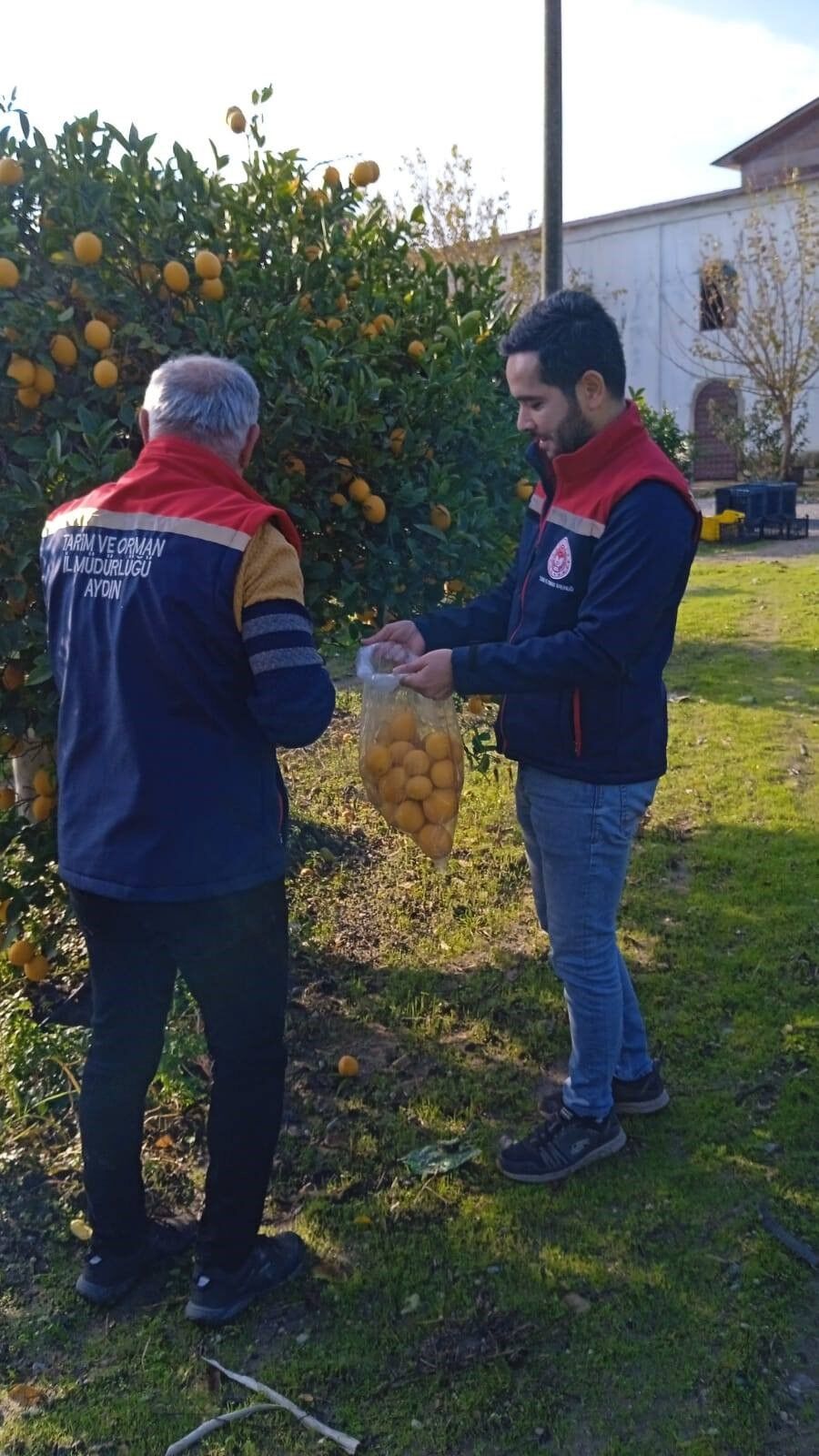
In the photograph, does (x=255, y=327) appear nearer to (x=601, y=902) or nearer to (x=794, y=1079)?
(x=601, y=902)

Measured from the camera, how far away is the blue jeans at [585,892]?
3016mm

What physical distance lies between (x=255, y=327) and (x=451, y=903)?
2497 millimetres

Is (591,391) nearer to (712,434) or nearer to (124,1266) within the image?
(124,1266)

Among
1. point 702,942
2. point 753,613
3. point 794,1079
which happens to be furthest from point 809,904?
point 753,613

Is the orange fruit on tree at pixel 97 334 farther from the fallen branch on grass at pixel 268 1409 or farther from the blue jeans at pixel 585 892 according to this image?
the fallen branch on grass at pixel 268 1409

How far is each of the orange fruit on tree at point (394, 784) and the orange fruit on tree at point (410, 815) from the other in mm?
27

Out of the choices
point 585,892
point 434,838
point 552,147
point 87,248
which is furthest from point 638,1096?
point 552,147

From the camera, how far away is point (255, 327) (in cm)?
335

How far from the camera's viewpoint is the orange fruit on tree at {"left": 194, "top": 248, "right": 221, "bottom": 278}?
3.23 meters

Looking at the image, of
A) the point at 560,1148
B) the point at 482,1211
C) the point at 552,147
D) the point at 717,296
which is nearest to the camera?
the point at 482,1211

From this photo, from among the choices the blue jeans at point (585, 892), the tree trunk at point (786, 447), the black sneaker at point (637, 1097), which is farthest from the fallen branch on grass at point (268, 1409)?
the tree trunk at point (786, 447)

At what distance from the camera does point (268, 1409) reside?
2529 mm

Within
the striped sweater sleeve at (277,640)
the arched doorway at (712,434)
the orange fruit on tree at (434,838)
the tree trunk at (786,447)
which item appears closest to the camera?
the striped sweater sleeve at (277,640)

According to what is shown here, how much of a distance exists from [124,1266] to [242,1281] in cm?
29
